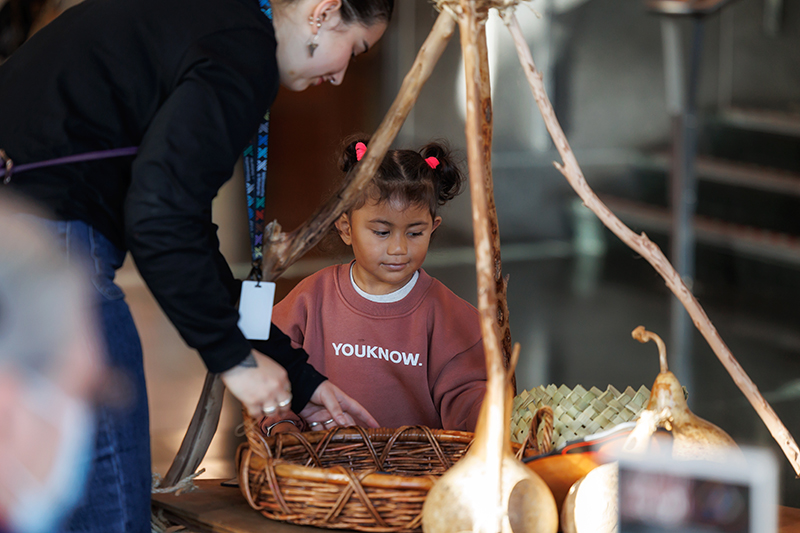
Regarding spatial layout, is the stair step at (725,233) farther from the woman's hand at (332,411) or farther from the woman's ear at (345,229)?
the woman's hand at (332,411)

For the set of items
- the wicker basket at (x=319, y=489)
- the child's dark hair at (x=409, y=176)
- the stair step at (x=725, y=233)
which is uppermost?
the stair step at (x=725, y=233)

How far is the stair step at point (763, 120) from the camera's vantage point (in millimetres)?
4148

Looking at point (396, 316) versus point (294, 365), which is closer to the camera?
point (294, 365)

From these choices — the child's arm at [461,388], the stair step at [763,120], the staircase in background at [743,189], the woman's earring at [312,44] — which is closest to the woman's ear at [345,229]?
the child's arm at [461,388]

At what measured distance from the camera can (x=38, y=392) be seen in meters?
0.78

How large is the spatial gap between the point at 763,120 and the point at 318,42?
13.5 feet

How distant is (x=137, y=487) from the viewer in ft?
2.75

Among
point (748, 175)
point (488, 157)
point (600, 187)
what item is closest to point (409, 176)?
point (488, 157)

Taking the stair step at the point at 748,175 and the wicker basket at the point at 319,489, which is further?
the stair step at the point at 748,175

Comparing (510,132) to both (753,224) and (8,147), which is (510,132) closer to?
(753,224)

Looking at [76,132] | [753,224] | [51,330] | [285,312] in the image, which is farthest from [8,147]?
[753,224]

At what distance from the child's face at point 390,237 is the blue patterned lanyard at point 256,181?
0.41 meters

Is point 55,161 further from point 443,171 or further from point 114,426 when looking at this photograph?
point 443,171

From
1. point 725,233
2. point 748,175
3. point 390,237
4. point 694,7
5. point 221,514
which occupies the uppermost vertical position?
point 748,175
